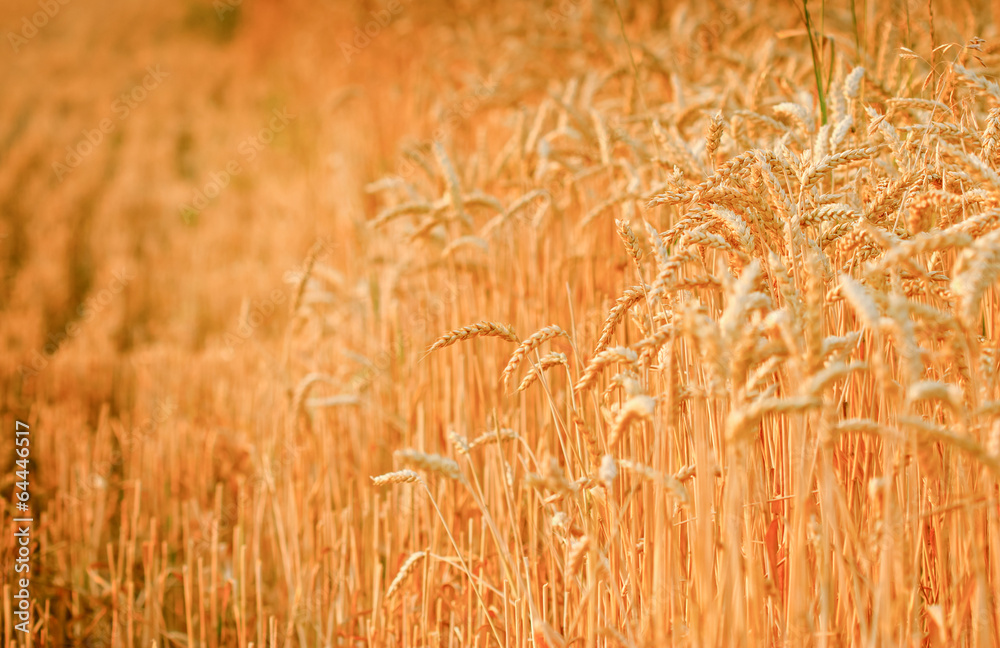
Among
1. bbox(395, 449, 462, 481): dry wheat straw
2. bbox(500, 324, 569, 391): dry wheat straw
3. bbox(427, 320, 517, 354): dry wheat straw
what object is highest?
bbox(427, 320, 517, 354): dry wheat straw

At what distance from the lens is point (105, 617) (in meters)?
1.85

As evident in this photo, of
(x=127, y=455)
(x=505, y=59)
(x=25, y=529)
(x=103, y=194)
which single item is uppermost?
(x=505, y=59)

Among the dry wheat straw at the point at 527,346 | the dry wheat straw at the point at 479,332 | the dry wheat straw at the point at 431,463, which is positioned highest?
the dry wheat straw at the point at 479,332

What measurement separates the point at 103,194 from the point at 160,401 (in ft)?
11.0

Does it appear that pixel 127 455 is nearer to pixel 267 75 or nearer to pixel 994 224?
pixel 994 224

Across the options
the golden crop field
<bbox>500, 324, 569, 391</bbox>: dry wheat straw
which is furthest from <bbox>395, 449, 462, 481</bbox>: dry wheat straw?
<bbox>500, 324, 569, 391</bbox>: dry wheat straw

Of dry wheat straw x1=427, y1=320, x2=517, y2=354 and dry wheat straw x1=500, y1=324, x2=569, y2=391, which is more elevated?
→ dry wheat straw x1=427, y1=320, x2=517, y2=354

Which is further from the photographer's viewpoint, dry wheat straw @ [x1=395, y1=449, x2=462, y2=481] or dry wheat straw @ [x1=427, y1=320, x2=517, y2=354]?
dry wheat straw @ [x1=427, y1=320, x2=517, y2=354]

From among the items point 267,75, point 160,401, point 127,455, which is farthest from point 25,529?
point 267,75

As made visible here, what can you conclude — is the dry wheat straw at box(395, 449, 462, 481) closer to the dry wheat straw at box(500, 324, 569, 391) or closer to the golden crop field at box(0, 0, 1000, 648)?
the golden crop field at box(0, 0, 1000, 648)

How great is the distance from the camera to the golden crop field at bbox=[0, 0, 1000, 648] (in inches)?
33.5

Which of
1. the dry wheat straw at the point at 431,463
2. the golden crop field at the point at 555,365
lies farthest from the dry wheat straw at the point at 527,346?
the dry wheat straw at the point at 431,463

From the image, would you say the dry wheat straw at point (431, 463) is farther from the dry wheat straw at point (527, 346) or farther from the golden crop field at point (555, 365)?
the dry wheat straw at point (527, 346)

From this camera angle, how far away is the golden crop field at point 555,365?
2.79 feet
